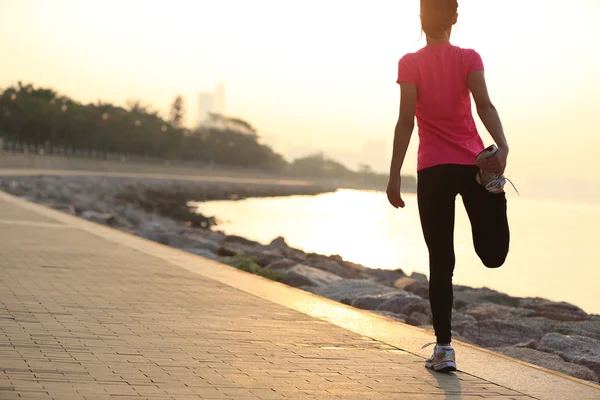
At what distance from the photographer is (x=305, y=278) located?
1179 cm

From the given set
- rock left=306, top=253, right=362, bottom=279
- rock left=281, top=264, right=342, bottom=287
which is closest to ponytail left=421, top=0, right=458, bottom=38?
rock left=281, top=264, right=342, bottom=287

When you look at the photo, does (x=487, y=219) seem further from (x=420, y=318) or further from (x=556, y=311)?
(x=556, y=311)

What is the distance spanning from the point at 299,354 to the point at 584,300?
19.2 metres

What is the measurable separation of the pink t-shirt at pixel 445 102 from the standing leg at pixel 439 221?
0.25ft

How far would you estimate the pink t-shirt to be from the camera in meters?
4.84

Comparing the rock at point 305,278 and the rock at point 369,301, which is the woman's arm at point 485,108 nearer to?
the rock at point 369,301

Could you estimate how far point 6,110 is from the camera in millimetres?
111125

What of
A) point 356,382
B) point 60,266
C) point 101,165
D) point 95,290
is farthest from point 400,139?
point 101,165

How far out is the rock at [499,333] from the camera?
876 centimetres

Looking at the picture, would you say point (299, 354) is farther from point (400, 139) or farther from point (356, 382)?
point (400, 139)

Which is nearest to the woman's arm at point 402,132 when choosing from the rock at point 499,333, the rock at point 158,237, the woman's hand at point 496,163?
the woman's hand at point 496,163

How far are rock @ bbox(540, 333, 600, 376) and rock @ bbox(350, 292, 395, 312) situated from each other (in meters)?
1.98

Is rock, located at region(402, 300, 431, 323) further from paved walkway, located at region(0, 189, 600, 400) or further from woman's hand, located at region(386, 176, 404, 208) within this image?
woman's hand, located at region(386, 176, 404, 208)

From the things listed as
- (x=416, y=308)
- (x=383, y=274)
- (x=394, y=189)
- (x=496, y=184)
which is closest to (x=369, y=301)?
(x=416, y=308)
